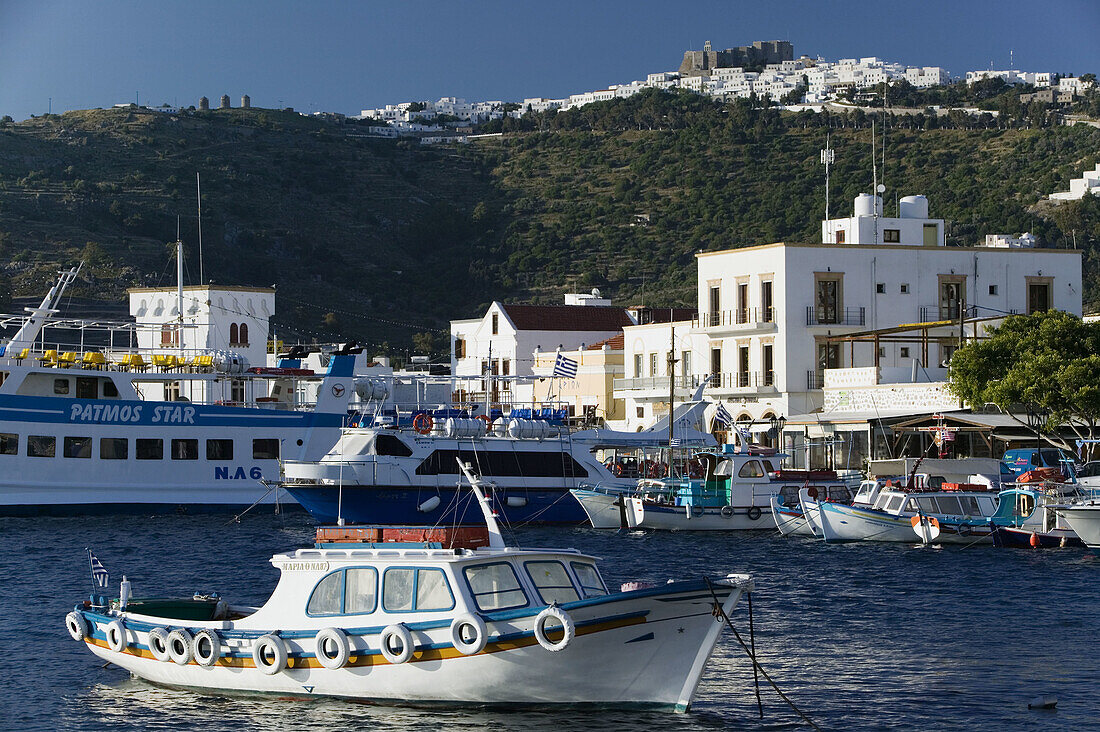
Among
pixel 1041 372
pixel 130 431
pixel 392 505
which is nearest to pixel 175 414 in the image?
pixel 130 431

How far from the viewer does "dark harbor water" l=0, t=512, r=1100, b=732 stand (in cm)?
2097

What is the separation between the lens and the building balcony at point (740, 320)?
7150cm

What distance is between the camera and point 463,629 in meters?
19.8

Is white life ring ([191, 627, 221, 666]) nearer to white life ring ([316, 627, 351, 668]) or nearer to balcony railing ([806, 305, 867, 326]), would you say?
white life ring ([316, 627, 351, 668])

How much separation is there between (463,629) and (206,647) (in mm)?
4313

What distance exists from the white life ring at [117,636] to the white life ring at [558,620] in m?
7.09

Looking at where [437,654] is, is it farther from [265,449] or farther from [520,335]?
[520,335]

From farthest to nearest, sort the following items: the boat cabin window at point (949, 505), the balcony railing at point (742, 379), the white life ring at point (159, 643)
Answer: the balcony railing at point (742, 379)
the boat cabin window at point (949, 505)
the white life ring at point (159, 643)

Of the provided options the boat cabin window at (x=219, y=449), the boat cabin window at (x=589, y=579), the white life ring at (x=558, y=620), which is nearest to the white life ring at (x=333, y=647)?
the white life ring at (x=558, y=620)

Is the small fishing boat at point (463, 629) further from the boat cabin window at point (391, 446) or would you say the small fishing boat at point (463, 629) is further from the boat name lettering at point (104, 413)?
the boat name lettering at point (104, 413)

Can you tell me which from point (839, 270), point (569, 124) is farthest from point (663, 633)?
point (569, 124)

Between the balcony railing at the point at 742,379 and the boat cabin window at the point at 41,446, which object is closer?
the boat cabin window at the point at 41,446

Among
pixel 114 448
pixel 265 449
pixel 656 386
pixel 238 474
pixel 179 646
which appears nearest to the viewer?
pixel 179 646

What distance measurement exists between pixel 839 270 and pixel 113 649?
53.7 metres
